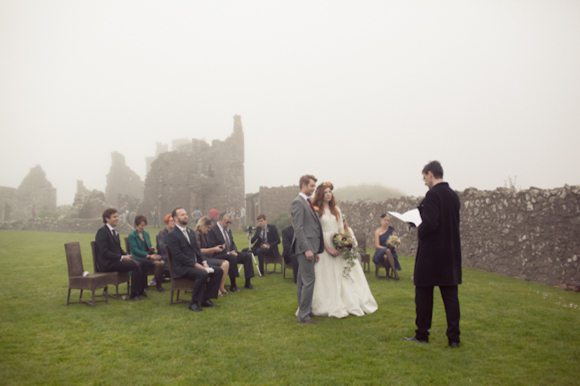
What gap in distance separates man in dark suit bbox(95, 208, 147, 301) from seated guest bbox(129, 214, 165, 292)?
2.48 feet

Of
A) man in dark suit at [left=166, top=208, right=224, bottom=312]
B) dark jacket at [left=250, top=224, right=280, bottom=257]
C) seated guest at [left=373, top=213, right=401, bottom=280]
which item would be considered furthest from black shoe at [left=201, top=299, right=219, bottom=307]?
seated guest at [left=373, top=213, right=401, bottom=280]

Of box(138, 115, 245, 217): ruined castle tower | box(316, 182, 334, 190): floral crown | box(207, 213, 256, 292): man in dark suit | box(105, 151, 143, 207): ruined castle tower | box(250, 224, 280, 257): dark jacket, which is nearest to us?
box(316, 182, 334, 190): floral crown

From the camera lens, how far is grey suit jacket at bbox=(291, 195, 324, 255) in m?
6.26

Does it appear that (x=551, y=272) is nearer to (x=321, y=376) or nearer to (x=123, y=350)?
(x=321, y=376)

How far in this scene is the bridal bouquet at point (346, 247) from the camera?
651cm

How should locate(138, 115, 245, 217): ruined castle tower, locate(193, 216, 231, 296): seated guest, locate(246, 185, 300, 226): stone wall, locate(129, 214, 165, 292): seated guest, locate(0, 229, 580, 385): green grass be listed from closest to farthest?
locate(0, 229, 580, 385): green grass → locate(193, 216, 231, 296): seated guest → locate(129, 214, 165, 292): seated guest → locate(246, 185, 300, 226): stone wall → locate(138, 115, 245, 217): ruined castle tower

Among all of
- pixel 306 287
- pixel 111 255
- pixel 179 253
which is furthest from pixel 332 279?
pixel 111 255

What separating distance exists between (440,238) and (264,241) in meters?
7.08

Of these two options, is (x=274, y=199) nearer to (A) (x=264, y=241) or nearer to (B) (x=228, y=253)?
(A) (x=264, y=241)

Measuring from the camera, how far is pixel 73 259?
740 cm

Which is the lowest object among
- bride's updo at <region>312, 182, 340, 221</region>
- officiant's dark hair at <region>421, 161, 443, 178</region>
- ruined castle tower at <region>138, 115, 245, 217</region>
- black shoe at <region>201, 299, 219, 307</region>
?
black shoe at <region>201, 299, 219, 307</region>

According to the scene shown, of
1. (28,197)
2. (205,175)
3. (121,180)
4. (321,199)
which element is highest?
(121,180)

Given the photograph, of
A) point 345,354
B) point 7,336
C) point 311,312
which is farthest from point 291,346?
point 7,336

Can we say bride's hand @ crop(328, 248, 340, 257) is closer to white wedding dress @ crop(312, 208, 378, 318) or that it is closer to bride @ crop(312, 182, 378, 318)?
bride @ crop(312, 182, 378, 318)
